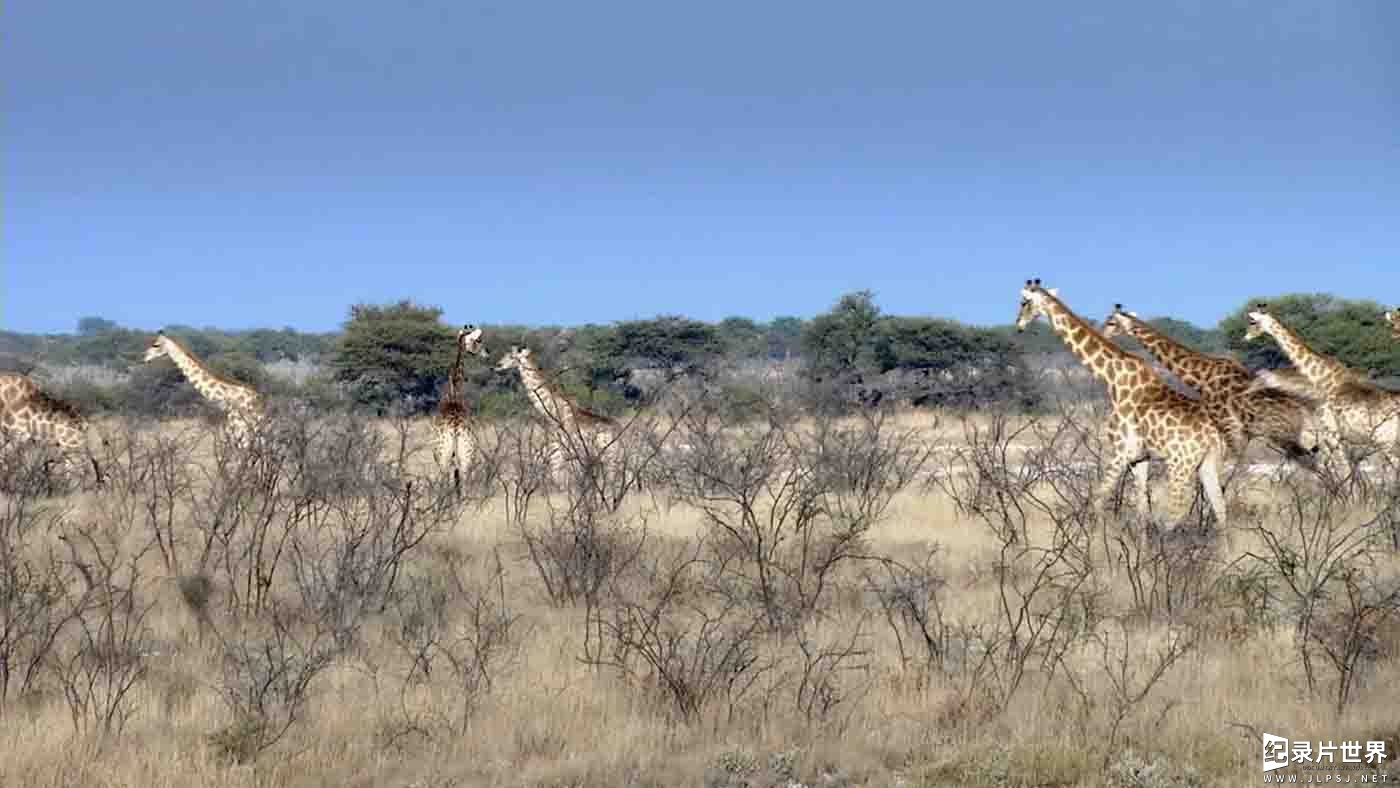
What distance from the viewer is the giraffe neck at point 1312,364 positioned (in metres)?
14.1

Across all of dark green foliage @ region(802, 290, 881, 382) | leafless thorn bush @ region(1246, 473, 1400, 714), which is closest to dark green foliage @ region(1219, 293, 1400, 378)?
dark green foliage @ region(802, 290, 881, 382)

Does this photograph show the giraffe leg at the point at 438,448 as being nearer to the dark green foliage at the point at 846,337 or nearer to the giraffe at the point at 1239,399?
the giraffe at the point at 1239,399

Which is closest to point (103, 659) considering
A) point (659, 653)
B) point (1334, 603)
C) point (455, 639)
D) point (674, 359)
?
point (455, 639)

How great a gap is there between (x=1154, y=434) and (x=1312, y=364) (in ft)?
15.9

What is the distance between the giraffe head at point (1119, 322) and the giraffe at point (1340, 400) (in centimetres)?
157

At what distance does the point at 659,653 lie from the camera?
250 inches

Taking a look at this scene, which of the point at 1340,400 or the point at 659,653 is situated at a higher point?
the point at 1340,400

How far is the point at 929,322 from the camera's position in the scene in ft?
114

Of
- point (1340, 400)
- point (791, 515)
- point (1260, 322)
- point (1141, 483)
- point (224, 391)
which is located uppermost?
point (1260, 322)

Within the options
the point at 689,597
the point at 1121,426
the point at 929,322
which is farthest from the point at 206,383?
the point at 929,322

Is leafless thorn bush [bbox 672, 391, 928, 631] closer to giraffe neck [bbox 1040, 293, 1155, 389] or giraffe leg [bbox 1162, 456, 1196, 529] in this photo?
giraffe neck [bbox 1040, 293, 1155, 389]

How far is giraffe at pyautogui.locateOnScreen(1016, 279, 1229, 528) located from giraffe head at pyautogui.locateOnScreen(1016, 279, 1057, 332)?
68 cm

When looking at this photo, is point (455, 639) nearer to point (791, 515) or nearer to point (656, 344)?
point (791, 515)

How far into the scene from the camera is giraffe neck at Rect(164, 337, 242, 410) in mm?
15930
